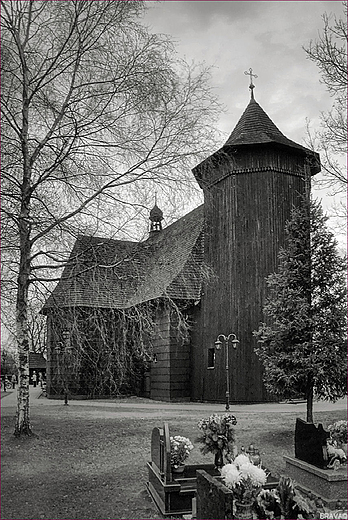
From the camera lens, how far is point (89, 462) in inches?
407

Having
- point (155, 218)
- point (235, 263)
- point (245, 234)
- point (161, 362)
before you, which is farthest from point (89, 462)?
point (161, 362)

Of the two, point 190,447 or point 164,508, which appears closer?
point 164,508

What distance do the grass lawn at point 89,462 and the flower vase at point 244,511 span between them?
227 centimetres

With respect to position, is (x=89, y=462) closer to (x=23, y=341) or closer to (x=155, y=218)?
(x=23, y=341)

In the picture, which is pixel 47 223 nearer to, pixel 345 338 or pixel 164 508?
pixel 164 508

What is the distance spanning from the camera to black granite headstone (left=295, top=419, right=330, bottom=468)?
8.56 metres

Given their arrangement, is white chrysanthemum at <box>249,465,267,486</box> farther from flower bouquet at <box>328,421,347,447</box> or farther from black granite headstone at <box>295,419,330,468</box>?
flower bouquet at <box>328,421,347,447</box>

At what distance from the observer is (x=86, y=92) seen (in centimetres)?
1035

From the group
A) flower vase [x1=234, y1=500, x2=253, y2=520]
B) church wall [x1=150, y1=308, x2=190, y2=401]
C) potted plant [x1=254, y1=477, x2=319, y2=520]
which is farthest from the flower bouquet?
church wall [x1=150, y1=308, x2=190, y2=401]

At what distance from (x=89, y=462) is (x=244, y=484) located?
525cm

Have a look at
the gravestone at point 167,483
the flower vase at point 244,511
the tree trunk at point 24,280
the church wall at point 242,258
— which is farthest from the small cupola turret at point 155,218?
the church wall at point 242,258

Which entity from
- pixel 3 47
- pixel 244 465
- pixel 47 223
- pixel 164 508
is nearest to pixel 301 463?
pixel 164 508

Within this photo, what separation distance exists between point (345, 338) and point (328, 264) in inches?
72.4

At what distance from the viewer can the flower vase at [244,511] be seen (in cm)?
553
